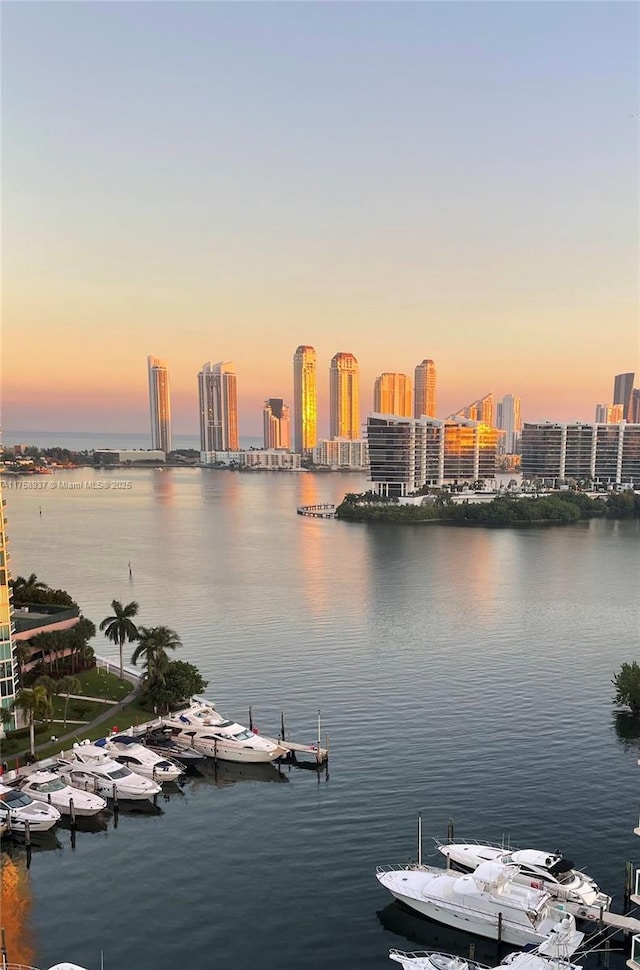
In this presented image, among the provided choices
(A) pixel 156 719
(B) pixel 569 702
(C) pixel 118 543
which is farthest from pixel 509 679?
(C) pixel 118 543

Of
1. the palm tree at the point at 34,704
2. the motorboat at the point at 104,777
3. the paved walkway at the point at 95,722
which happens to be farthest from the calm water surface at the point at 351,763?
the palm tree at the point at 34,704

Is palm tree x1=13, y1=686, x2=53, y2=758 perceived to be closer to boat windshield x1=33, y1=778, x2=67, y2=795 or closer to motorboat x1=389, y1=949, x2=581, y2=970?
boat windshield x1=33, y1=778, x2=67, y2=795

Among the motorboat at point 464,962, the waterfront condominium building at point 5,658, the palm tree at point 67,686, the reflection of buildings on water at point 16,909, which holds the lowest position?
the reflection of buildings on water at point 16,909

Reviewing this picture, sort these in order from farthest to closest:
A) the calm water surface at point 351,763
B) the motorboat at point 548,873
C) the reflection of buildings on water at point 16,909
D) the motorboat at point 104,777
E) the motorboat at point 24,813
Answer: the motorboat at point 104,777, the motorboat at point 24,813, the calm water surface at point 351,763, the motorboat at point 548,873, the reflection of buildings on water at point 16,909

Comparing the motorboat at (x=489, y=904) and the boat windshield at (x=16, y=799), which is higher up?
the boat windshield at (x=16, y=799)

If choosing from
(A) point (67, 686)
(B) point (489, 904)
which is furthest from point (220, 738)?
(B) point (489, 904)

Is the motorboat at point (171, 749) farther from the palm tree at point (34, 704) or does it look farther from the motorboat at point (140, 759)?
the palm tree at point (34, 704)
